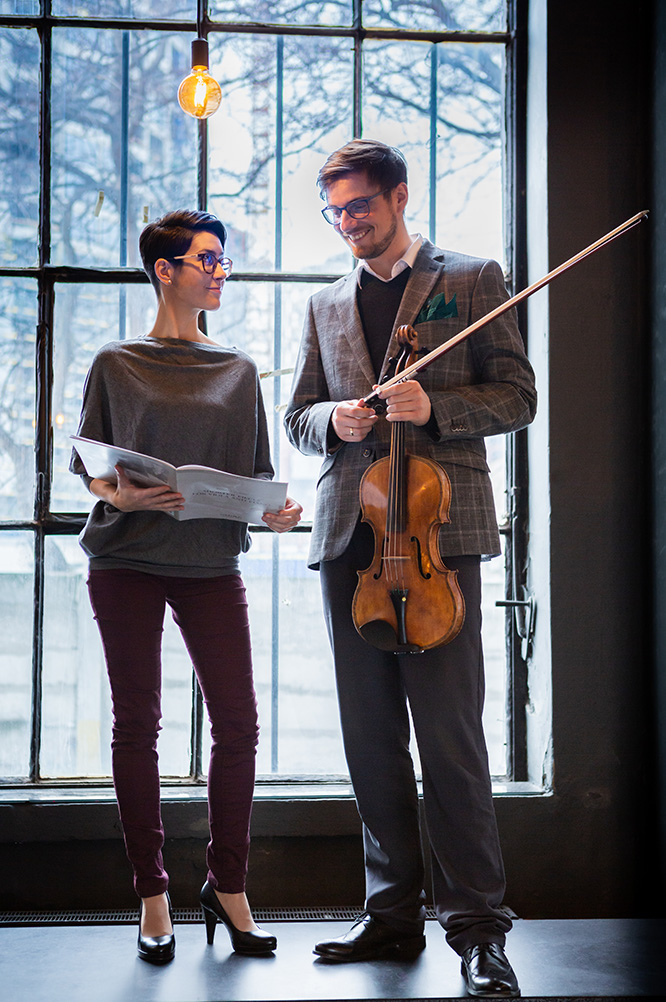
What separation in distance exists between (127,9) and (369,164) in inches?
49.0

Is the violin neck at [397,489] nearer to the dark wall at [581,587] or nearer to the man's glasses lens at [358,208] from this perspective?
the man's glasses lens at [358,208]

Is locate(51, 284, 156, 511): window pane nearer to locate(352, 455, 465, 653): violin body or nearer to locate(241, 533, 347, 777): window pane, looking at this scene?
locate(241, 533, 347, 777): window pane

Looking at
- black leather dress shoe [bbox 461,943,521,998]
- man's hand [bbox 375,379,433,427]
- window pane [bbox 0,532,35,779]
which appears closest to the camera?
black leather dress shoe [bbox 461,943,521,998]

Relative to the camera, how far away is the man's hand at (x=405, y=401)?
189cm

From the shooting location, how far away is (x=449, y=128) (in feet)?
9.27

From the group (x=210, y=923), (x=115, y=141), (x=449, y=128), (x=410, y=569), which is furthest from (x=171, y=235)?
(x=210, y=923)

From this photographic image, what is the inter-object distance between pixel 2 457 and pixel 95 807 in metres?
1.06

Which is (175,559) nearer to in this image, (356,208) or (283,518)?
(283,518)

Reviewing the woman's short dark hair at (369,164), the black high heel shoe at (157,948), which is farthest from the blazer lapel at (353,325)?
the black high heel shoe at (157,948)

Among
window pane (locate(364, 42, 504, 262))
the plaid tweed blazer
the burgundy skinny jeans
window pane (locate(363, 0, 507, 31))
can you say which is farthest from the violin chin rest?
window pane (locate(363, 0, 507, 31))

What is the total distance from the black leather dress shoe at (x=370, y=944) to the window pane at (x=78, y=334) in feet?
4.59

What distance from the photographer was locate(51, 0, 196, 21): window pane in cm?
275

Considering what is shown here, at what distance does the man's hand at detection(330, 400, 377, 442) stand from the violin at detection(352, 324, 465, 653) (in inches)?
4.5

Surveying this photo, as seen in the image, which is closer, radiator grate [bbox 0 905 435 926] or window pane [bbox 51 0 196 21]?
radiator grate [bbox 0 905 435 926]
